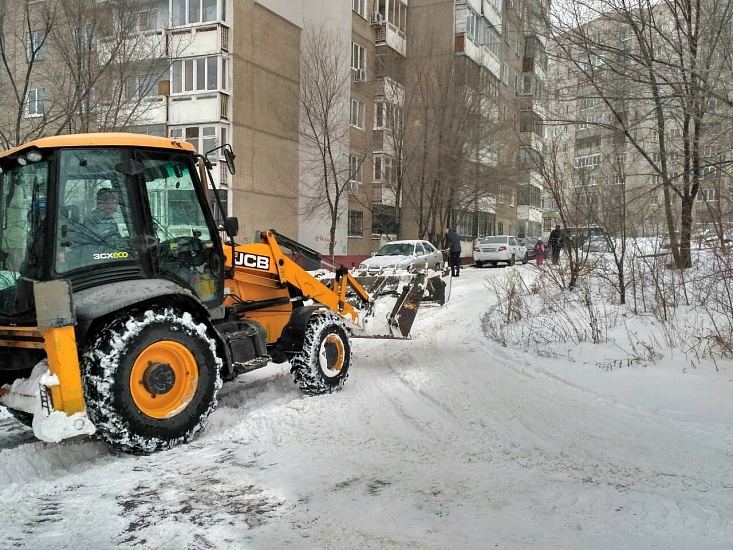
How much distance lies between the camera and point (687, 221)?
851cm

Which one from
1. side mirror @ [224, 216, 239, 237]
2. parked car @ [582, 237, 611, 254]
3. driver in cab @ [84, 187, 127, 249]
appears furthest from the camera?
parked car @ [582, 237, 611, 254]

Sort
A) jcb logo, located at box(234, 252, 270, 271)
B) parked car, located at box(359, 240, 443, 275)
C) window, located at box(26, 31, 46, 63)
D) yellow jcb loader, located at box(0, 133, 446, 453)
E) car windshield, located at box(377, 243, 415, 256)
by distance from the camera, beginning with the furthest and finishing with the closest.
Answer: car windshield, located at box(377, 243, 415, 256), parked car, located at box(359, 240, 443, 275), window, located at box(26, 31, 46, 63), jcb logo, located at box(234, 252, 270, 271), yellow jcb loader, located at box(0, 133, 446, 453)

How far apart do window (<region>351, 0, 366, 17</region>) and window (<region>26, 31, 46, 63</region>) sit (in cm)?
1807

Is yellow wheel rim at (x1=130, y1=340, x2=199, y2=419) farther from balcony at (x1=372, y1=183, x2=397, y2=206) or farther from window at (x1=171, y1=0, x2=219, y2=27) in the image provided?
balcony at (x1=372, y1=183, x2=397, y2=206)

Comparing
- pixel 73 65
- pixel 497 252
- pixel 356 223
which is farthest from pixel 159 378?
pixel 356 223

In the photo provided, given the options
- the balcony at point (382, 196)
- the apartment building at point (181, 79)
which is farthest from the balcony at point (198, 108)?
the balcony at point (382, 196)

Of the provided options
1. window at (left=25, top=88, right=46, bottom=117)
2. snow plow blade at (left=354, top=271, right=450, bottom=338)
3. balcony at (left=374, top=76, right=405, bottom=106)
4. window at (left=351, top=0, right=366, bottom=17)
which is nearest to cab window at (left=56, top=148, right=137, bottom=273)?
snow plow blade at (left=354, top=271, right=450, bottom=338)

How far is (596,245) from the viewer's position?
10.3 m

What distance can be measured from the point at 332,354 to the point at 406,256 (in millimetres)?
14383

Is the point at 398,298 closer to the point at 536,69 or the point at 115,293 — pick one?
the point at 115,293

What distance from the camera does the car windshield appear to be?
71.3 ft

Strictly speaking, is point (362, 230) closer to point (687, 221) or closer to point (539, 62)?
point (539, 62)

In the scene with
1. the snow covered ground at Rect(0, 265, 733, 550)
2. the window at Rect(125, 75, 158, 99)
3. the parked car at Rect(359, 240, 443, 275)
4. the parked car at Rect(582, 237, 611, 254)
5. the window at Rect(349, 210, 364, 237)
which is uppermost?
the window at Rect(125, 75, 158, 99)

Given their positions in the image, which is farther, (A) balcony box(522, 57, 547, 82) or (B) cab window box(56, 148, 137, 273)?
(A) balcony box(522, 57, 547, 82)
